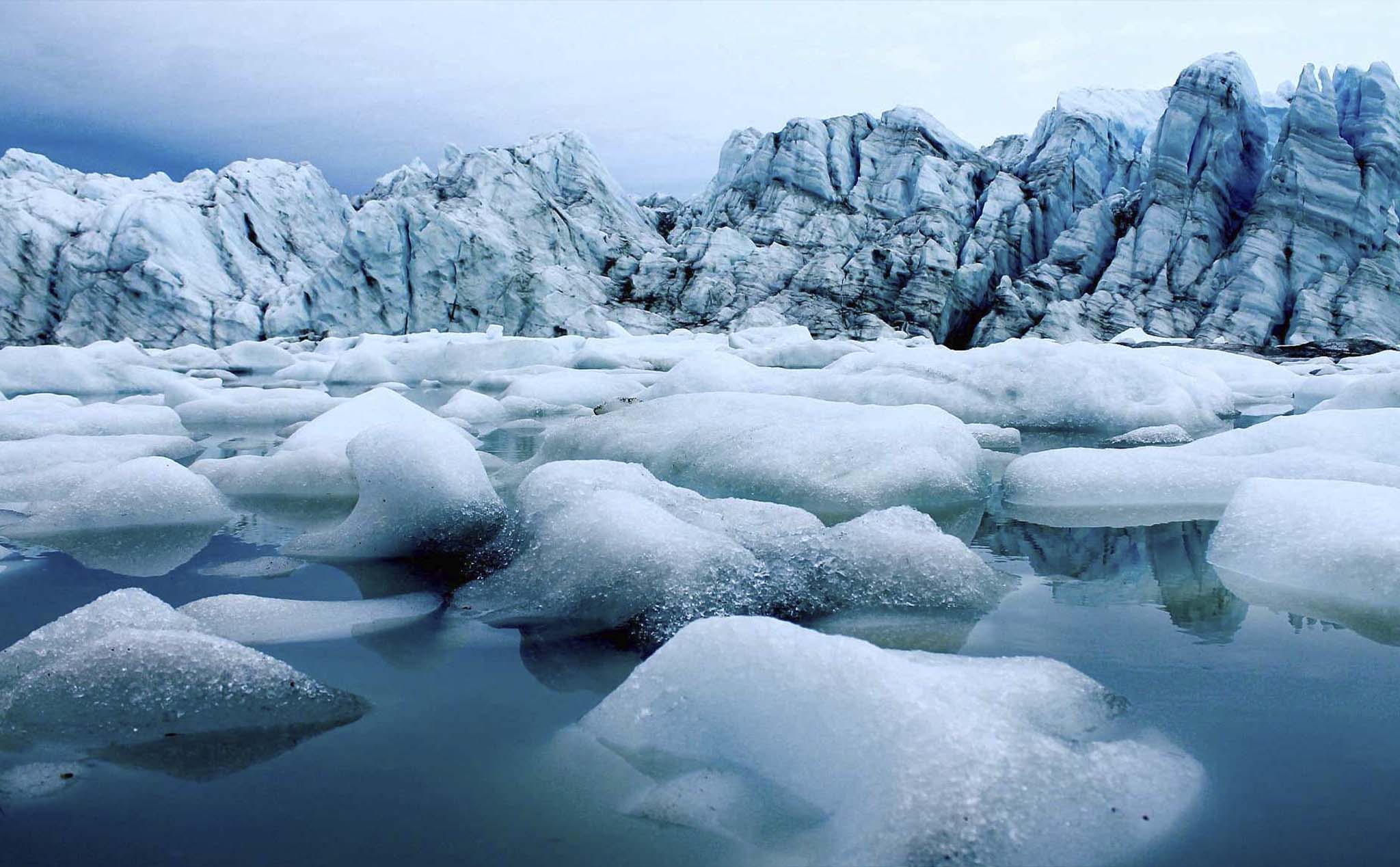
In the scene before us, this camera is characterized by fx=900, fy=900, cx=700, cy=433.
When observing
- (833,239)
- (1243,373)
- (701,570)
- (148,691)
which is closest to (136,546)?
(148,691)

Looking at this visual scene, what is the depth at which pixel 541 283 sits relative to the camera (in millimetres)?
26281

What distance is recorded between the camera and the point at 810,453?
3.61m

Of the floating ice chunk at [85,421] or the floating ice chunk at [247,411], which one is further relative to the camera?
the floating ice chunk at [247,411]

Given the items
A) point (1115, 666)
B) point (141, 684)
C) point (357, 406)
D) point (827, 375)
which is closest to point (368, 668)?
point (141, 684)

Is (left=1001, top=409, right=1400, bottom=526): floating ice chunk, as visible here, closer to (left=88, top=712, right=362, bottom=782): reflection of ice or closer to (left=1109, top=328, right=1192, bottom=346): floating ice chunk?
(left=88, top=712, right=362, bottom=782): reflection of ice

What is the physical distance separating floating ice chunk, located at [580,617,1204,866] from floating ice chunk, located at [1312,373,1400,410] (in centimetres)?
522

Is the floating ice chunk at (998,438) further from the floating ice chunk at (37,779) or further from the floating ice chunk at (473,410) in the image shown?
the floating ice chunk at (37,779)

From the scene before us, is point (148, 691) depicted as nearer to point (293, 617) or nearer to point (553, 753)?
point (293, 617)

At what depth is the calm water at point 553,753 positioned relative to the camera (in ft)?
3.99

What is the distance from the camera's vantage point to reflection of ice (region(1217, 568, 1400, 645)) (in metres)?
2.04

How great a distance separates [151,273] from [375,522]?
29304 millimetres

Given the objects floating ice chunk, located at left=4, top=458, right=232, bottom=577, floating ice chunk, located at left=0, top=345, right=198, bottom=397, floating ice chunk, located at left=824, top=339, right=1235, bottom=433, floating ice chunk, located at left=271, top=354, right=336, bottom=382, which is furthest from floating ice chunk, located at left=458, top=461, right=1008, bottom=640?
floating ice chunk, located at left=271, top=354, right=336, bottom=382

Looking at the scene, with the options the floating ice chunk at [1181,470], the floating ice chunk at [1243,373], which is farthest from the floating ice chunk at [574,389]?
the floating ice chunk at [1181,470]

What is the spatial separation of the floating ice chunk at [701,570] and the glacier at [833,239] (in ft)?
71.0
